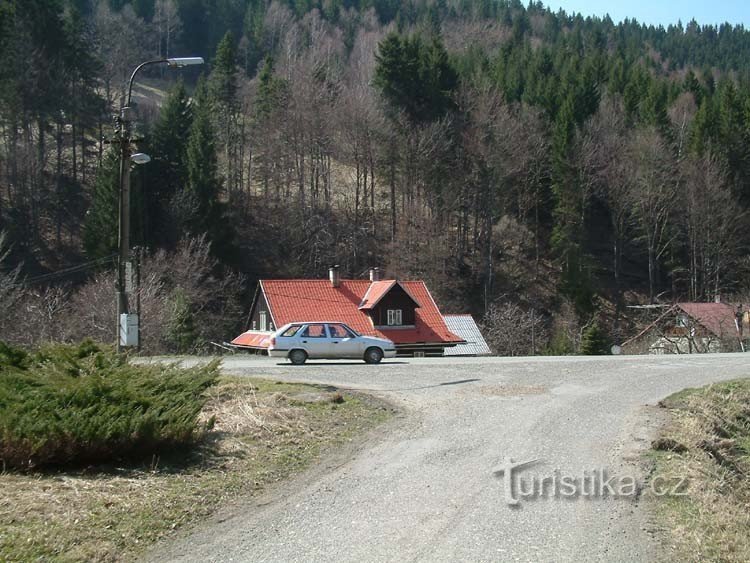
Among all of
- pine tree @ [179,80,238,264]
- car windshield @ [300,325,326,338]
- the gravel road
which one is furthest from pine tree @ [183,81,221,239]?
the gravel road

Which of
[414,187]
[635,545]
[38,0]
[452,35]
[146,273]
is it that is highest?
[452,35]

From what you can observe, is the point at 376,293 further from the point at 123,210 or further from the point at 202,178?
the point at 123,210

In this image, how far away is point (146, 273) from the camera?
44.6 meters

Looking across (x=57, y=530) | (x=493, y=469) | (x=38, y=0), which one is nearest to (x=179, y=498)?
(x=57, y=530)

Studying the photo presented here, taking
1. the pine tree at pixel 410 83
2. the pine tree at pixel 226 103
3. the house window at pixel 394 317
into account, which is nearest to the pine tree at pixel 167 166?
the pine tree at pixel 226 103

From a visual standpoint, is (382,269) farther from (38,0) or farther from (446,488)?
(446,488)

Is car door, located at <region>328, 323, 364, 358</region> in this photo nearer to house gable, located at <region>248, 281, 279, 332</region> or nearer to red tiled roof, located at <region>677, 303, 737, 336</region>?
house gable, located at <region>248, 281, 279, 332</region>

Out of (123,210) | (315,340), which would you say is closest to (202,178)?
(315,340)

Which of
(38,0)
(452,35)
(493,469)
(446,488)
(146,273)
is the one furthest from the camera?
(452,35)

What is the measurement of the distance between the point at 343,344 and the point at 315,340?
954 mm

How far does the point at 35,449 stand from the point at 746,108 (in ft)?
246

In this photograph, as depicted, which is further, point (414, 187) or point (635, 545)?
point (414, 187)

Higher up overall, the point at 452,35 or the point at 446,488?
the point at 452,35

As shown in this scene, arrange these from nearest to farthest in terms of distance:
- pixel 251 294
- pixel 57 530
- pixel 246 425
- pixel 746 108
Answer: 1. pixel 57 530
2. pixel 246 425
3. pixel 251 294
4. pixel 746 108
